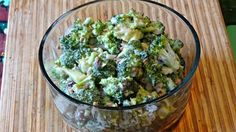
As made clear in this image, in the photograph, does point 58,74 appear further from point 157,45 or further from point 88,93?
point 157,45

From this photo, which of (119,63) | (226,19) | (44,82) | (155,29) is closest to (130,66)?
(119,63)

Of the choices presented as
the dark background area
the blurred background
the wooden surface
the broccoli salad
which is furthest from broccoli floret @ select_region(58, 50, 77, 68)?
the dark background area

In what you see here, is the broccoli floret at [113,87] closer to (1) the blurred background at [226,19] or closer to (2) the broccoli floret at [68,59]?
(2) the broccoli floret at [68,59]

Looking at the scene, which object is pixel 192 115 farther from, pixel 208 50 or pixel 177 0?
pixel 177 0

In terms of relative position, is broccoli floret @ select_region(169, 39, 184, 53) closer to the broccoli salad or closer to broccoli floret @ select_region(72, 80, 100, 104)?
the broccoli salad

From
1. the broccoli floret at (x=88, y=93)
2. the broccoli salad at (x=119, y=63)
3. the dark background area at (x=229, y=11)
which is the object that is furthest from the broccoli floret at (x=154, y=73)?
the dark background area at (x=229, y=11)

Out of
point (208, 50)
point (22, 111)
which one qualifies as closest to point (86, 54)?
point (22, 111)

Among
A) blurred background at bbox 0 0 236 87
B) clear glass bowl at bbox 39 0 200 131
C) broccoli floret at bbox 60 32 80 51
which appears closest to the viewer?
clear glass bowl at bbox 39 0 200 131
